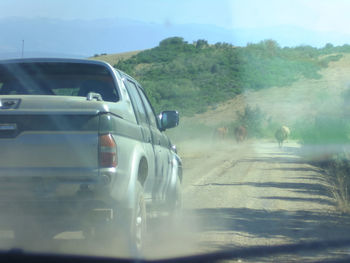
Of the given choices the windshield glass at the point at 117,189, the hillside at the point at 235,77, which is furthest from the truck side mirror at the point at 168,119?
the hillside at the point at 235,77

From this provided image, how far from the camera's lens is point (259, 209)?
12180mm

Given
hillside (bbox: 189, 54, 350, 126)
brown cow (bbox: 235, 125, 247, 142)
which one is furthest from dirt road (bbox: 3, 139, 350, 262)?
hillside (bbox: 189, 54, 350, 126)

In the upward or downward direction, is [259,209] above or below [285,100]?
above

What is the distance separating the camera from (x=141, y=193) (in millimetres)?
7074

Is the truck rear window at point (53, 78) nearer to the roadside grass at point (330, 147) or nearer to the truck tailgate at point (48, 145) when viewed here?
the truck tailgate at point (48, 145)

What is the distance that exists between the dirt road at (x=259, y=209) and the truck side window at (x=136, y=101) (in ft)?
6.01

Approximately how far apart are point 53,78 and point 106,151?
100 inches

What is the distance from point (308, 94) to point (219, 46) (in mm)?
15605

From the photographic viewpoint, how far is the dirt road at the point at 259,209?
372 inches

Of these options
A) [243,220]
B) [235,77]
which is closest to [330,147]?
[243,220]

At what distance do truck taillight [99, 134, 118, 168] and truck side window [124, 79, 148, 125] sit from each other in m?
1.78

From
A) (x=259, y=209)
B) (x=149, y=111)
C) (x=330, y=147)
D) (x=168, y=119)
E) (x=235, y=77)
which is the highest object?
(x=149, y=111)

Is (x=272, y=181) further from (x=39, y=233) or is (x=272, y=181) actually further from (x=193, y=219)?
(x=39, y=233)

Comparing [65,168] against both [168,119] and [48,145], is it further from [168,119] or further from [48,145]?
[168,119]
